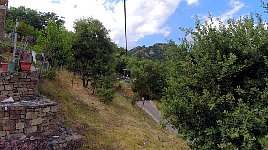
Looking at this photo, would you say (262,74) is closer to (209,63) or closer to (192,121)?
(209,63)

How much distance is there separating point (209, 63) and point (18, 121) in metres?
5.35

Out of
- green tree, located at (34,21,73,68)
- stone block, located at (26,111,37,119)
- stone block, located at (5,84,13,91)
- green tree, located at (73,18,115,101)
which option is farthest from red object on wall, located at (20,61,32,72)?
green tree, located at (73,18,115,101)

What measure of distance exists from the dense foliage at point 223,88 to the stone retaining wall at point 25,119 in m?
3.61

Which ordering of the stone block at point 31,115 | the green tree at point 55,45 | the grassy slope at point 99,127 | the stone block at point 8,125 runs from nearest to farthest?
the stone block at point 8,125, the stone block at point 31,115, the grassy slope at point 99,127, the green tree at point 55,45

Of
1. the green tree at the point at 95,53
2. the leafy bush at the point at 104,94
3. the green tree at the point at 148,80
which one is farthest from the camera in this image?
the green tree at the point at 148,80

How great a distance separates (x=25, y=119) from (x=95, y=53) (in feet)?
40.5

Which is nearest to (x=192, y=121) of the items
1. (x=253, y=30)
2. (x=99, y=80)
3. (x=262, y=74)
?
(x=262, y=74)

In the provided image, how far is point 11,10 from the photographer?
5775 centimetres

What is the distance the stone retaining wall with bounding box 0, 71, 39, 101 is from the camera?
10.6m

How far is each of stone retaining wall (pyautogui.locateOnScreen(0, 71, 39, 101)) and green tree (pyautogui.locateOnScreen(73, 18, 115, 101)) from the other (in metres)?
10.3

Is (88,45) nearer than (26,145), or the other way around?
(26,145)

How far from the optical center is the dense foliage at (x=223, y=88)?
757 cm

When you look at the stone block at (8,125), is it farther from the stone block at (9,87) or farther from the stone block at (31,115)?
the stone block at (9,87)

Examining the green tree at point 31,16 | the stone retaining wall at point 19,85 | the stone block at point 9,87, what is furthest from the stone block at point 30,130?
the green tree at point 31,16
